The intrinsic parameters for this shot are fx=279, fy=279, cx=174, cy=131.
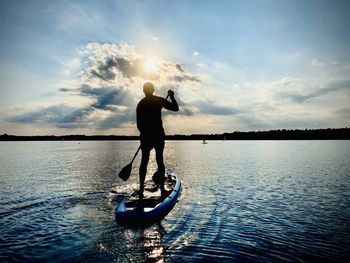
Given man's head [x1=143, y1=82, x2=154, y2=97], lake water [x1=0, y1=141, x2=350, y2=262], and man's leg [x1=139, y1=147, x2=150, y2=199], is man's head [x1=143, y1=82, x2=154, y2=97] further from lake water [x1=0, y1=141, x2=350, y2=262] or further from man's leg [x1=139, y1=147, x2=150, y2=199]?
lake water [x1=0, y1=141, x2=350, y2=262]

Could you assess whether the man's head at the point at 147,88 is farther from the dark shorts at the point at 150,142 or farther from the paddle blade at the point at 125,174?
the paddle blade at the point at 125,174

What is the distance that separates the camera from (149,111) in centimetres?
976

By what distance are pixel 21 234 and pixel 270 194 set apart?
38.9 ft

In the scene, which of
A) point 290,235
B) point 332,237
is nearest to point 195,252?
point 290,235

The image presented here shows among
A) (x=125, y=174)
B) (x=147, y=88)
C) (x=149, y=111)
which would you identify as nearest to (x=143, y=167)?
(x=149, y=111)

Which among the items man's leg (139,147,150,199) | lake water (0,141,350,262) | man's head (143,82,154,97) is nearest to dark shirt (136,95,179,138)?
man's head (143,82,154,97)

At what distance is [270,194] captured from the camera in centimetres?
1495

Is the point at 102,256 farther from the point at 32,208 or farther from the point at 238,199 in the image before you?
the point at 238,199

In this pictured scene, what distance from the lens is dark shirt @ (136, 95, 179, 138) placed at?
9.73 meters

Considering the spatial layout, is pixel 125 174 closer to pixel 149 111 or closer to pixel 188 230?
pixel 149 111

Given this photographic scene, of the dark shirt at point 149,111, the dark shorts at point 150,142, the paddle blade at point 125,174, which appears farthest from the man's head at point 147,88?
the paddle blade at point 125,174

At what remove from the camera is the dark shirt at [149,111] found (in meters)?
9.73

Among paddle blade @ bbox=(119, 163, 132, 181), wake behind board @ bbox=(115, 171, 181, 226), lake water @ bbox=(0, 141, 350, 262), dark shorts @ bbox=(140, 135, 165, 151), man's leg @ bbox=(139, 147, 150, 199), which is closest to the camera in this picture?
lake water @ bbox=(0, 141, 350, 262)

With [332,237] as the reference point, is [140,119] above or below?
above
